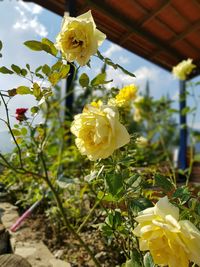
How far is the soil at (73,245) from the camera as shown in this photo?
1321 mm

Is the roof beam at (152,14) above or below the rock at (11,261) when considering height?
above

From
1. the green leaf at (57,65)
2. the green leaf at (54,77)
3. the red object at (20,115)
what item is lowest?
the red object at (20,115)

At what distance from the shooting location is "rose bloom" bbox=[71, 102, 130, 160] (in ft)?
1.66

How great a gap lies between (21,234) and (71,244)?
0.23 m

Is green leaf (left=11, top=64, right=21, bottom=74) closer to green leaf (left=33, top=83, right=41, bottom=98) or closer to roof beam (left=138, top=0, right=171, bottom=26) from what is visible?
green leaf (left=33, top=83, right=41, bottom=98)

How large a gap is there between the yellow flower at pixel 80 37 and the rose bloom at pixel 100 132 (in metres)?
0.12

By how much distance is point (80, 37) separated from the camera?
58 cm

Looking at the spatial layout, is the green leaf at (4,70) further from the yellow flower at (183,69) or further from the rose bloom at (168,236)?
the yellow flower at (183,69)

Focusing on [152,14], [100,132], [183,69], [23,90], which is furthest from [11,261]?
[152,14]

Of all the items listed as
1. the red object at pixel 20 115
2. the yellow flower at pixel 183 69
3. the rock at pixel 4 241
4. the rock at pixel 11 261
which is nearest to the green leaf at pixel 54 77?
the red object at pixel 20 115

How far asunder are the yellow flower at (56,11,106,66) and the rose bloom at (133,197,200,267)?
0.29 metres

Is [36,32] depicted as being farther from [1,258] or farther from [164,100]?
[164,100]

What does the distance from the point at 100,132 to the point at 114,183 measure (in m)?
0.12

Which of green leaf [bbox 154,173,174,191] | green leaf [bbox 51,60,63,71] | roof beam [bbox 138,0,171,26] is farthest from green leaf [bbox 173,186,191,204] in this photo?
roof beam [bbox 138,0,171,26]
